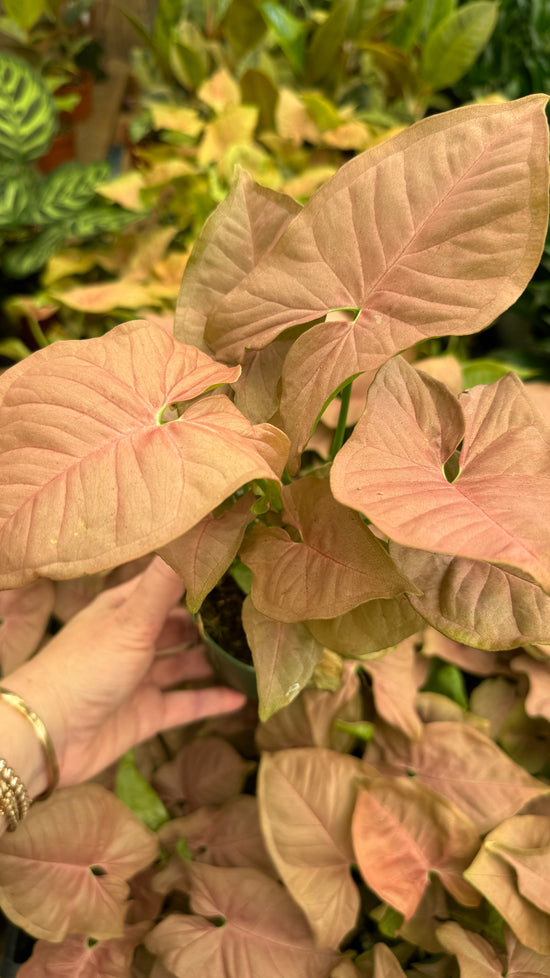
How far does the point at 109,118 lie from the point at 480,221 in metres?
1.76

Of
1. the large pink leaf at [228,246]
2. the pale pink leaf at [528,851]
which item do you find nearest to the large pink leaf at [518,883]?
the pale pink leaf at [528,851]

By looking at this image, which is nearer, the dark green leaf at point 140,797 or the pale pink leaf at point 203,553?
the pale pink leaf at point 203,553

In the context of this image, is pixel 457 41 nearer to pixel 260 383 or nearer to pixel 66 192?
pixel 66 192

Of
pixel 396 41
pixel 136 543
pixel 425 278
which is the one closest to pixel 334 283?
pixel 425 278

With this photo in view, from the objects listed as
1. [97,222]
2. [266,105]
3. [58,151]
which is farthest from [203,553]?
Answer: [58,151]

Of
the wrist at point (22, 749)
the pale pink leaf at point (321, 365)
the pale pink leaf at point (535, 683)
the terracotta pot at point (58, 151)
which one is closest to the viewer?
the pale pink leaf at point (321, 365)

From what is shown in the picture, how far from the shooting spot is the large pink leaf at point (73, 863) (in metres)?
Result: 0.69

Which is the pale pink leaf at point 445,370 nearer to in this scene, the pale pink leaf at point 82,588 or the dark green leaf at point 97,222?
the pale pink leaf at point 82,588

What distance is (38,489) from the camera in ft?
1.37

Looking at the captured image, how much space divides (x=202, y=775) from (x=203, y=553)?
0.46 m

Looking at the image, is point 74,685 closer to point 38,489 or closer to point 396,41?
point 38,489

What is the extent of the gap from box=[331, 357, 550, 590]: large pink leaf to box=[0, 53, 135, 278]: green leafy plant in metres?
1.02

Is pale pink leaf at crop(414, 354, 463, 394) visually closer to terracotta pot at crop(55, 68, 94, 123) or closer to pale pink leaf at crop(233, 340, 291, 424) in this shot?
pale pink leaf at crop(233, 340, 291, 424)

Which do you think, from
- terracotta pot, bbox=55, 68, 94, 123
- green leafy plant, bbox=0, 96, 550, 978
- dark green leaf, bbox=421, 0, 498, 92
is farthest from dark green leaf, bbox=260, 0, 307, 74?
green leafy plant, bbox=0, 96, 550, 978
